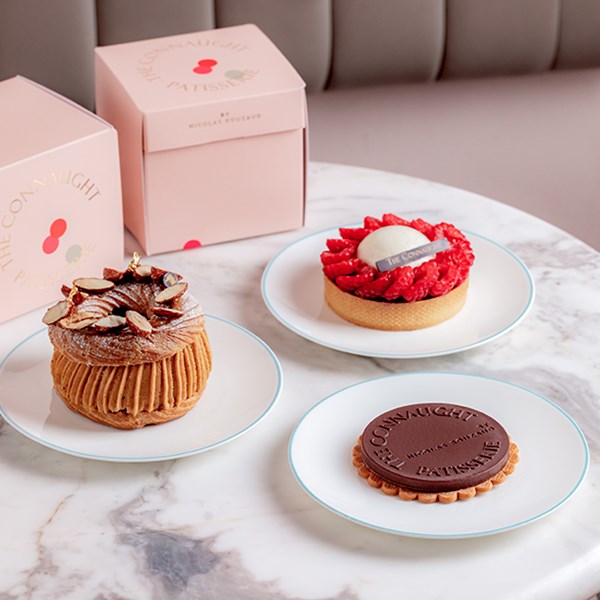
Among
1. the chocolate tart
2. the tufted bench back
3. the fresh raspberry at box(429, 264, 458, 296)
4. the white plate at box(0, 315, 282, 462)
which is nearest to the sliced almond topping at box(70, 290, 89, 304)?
the white plate at box(0, 315, 282, 462)

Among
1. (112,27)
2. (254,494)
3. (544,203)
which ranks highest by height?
(112,27)

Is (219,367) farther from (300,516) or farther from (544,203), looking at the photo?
(544,203)

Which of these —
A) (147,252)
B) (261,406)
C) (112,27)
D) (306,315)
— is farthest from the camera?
(112,27)

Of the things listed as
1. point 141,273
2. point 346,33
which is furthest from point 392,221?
point 346,33

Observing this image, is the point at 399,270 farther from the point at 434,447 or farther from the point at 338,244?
the point at 434,447

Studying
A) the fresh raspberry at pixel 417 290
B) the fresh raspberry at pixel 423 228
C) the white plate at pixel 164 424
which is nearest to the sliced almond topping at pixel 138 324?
the white plate at pixel 164 424

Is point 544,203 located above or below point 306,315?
below

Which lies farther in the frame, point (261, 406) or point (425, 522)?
point (261, 406)

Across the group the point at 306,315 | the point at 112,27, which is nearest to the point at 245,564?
the point at 306,315
